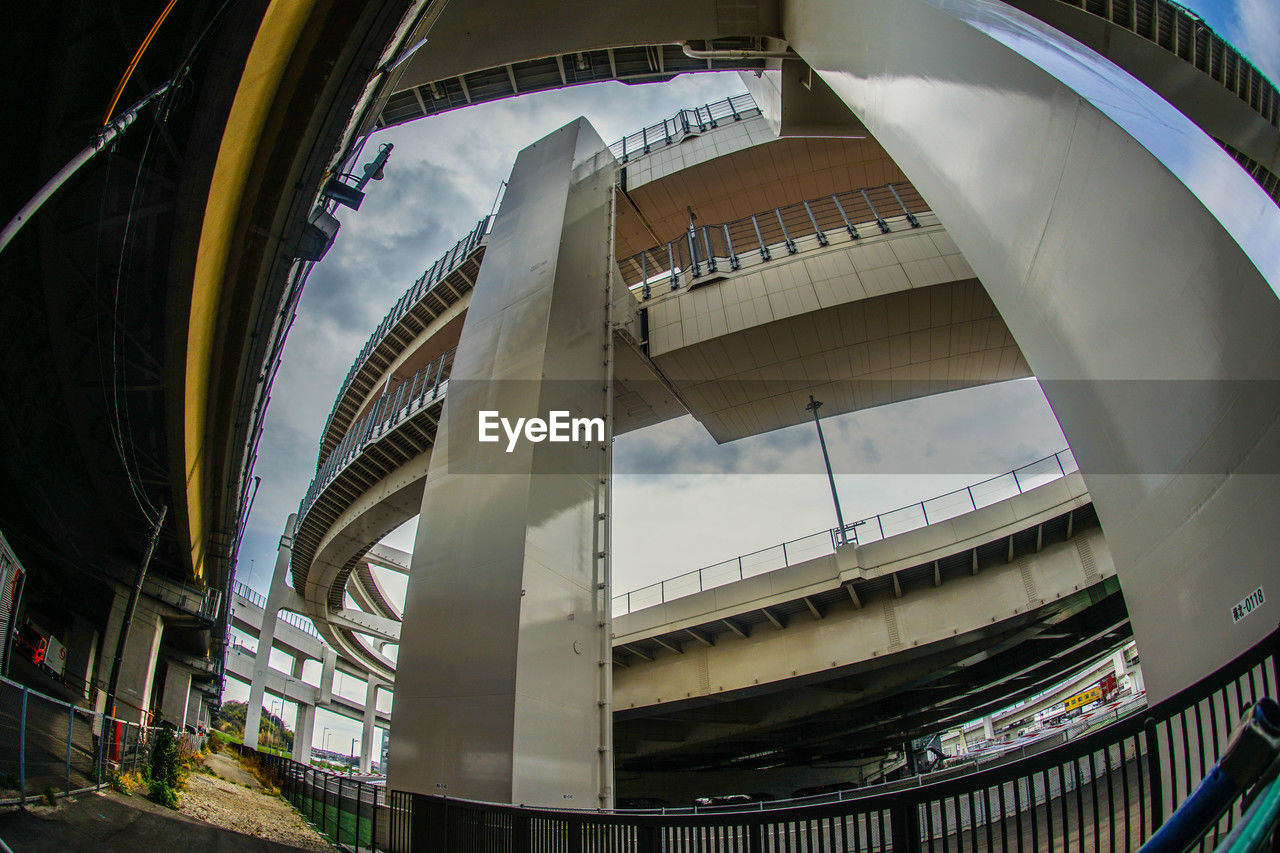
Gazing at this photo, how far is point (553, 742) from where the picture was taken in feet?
32.0

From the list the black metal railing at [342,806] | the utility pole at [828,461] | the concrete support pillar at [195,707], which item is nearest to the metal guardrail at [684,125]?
the utility pole at [828,461]

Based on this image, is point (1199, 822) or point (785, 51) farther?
point (785, 51)

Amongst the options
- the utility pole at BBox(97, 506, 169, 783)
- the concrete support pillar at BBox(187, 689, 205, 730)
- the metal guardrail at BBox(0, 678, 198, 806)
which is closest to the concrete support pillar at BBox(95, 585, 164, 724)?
the utility pole at BBox(97, 506, 169, 783)

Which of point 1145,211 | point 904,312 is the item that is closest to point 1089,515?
point 904,312

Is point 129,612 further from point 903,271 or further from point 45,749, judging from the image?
point 903,271

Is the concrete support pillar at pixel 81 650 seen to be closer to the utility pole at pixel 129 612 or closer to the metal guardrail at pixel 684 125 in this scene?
the utility pole at pixel 129 612

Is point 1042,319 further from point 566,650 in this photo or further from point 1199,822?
point 566,650

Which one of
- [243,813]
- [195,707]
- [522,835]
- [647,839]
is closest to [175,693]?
[195,707]

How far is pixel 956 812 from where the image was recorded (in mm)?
3314

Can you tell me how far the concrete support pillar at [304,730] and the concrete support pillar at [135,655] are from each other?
129 feet

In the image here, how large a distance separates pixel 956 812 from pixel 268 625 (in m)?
43.7

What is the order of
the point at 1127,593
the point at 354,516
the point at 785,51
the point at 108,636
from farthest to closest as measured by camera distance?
the point at 354,516 → the point at 108,636 → the point at 785,51 → the point at 1127,593

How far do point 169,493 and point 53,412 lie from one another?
13.1 feet

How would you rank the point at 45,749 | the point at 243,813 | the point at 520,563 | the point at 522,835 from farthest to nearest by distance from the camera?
the point at 243,813
the point at 520,563
the point at 45,749
the point at 522,835
